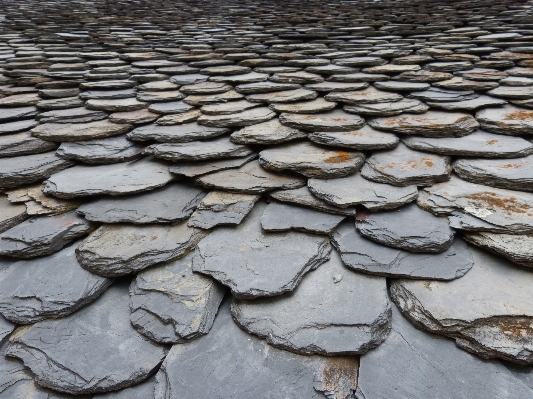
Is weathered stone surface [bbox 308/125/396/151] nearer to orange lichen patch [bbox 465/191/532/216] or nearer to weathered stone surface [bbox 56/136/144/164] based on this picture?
orange lichen patch [bbox 465/191/532/216]

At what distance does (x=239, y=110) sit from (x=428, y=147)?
29.5 inches

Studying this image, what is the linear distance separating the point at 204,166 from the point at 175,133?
0.23 meters

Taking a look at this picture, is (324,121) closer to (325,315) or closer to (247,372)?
(325,315)

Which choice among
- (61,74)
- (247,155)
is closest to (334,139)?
(247,155)

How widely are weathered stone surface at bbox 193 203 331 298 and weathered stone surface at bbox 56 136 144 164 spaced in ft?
1.67

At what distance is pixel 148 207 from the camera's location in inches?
39.2

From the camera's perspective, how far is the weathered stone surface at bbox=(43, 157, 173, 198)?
1026 millimetres

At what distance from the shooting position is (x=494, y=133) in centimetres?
118

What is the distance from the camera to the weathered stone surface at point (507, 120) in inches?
45.8

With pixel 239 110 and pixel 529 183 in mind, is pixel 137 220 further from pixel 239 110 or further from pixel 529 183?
pixel 529 183

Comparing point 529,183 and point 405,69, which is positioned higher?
point 405,69

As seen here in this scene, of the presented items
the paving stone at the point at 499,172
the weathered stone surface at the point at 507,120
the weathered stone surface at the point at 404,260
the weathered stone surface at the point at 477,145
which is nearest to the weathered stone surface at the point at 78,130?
the weathered stone surface at the point at 404,260

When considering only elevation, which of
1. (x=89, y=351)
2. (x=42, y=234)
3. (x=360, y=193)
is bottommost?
(x=89, y=351)

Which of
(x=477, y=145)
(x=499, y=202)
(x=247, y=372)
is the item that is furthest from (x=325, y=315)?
(x=477, y=145)
